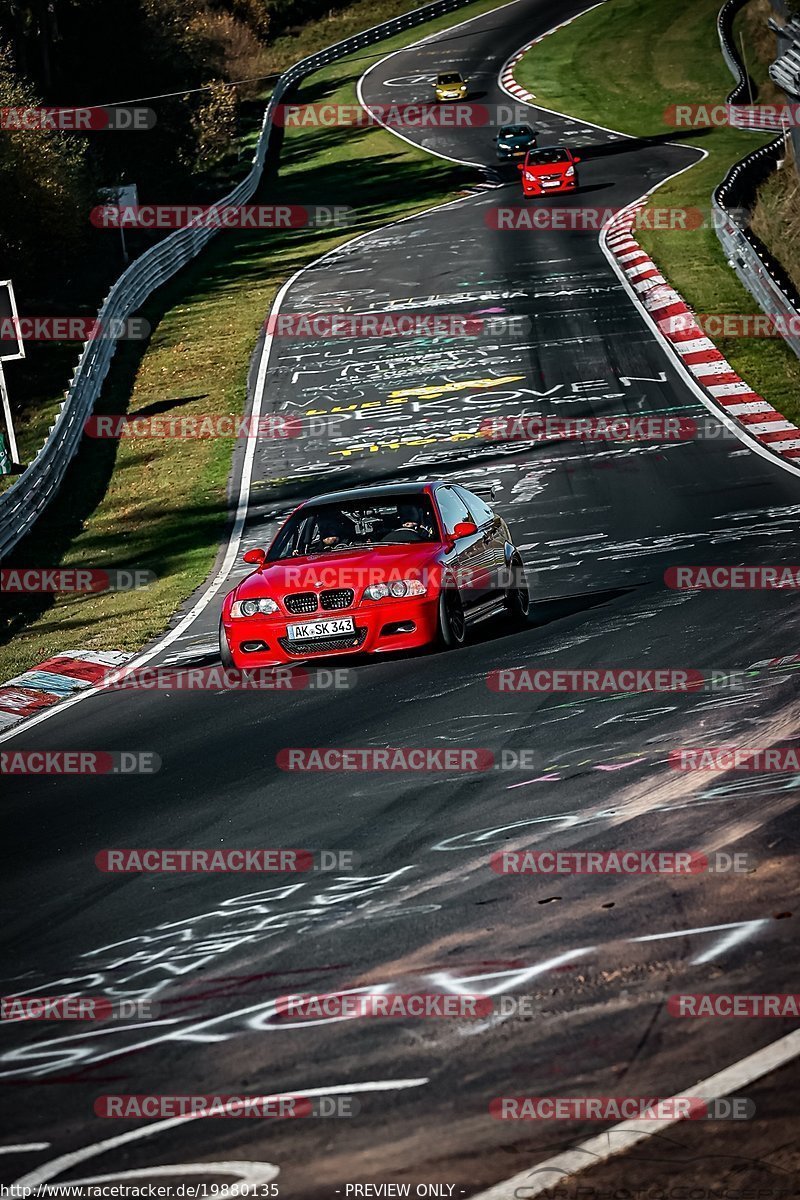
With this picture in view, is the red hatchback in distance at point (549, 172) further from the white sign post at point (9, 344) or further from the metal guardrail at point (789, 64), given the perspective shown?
the white sign post at point (9, 344)

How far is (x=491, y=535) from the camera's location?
543 inches

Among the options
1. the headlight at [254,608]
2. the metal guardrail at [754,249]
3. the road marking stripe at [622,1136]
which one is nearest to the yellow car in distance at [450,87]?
the metal guardrail at [754,249]

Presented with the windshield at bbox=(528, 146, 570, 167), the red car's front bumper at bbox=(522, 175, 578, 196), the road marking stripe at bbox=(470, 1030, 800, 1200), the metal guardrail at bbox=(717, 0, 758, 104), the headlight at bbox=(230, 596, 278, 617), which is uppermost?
the metal guardrail at bbox=(717, 0, 758, 104)

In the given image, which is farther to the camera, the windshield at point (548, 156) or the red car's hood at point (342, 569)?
the windshield at point (548, 156)

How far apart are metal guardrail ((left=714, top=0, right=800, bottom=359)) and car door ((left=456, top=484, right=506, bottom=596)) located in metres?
13.6

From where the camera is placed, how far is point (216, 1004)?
18.6ft

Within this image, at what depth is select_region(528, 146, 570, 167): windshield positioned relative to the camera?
4541cm

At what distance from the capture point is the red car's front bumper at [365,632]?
38.9 ft

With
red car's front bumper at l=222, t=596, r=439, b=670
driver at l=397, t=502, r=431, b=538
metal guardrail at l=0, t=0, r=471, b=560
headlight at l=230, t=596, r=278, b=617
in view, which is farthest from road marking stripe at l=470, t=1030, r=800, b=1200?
metal guardrail at l=0, t=0, r=471, b=560

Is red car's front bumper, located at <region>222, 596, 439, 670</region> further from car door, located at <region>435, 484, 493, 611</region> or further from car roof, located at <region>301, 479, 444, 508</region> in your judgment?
car roof, located at <region>301, 479, 444, 508</region>

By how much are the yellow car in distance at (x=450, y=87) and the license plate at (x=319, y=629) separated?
2184 inches

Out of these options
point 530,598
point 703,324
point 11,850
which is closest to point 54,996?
point 11,850

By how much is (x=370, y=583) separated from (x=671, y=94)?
53.2m

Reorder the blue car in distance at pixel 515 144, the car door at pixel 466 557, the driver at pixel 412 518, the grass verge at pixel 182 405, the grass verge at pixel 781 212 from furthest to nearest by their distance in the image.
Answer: the blue car in distance at pixel 515 144 < the grass verge at pixel 781 212 < the grass verge at pixel 182 405 < the driver at pixel 412 518 < the car door at pixel 466 557
